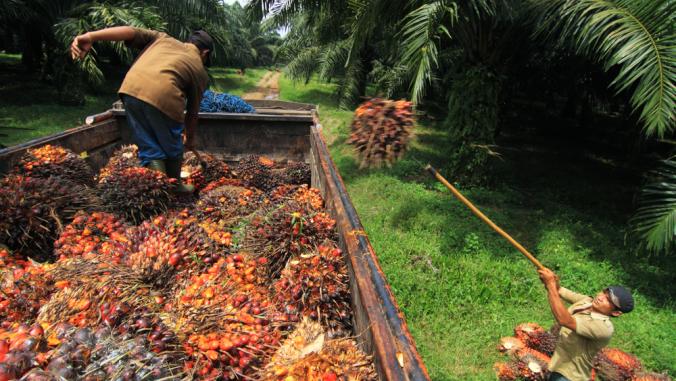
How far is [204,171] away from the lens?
3.90m

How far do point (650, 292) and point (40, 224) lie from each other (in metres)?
5.89

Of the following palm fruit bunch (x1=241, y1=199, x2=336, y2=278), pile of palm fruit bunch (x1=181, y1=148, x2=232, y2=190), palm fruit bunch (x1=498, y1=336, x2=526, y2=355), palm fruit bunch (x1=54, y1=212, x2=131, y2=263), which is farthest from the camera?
pile of palm fruit bunch (x1=181, y1=148, x2=232, y2=190)

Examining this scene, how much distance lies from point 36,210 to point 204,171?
1657mm

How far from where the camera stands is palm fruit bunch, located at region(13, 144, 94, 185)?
9.14ft

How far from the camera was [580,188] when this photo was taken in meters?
7.79

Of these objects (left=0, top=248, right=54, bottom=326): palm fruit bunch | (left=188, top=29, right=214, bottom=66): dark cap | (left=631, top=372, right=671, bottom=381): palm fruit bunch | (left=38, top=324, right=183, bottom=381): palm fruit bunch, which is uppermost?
(left=188, top=29, right=214, bottom=66): dark cap

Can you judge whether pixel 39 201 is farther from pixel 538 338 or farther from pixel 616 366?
pixel 616 366

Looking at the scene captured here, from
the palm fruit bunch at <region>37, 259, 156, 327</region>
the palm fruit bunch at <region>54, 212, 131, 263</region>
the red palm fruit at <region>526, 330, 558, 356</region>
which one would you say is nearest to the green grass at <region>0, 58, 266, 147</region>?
the palm fruit bunch at <region>54, 212, 131, 263</region>

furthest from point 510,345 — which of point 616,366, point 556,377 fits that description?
point 616,366

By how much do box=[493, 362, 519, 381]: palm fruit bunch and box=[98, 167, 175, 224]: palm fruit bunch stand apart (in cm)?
296

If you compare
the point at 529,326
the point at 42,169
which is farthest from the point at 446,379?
the point at 42,169

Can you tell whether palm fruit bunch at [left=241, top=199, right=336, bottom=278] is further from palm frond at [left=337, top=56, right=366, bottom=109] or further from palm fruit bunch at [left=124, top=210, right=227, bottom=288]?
palm frond at [left=337, top=56, right=366, bottom=109]

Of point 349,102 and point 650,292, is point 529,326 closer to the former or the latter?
point 650,292

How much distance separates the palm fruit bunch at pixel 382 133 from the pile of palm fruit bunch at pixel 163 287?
1.82 ft
